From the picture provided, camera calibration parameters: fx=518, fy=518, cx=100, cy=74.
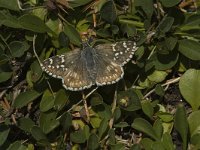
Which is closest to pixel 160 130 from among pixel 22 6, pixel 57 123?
pixel 57 123

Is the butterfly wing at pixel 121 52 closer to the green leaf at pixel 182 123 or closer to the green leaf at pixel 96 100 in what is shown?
the green leaf at pixel 96 100

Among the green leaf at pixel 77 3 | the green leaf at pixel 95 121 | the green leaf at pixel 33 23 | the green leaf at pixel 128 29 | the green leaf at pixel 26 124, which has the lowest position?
the green leaf at pixel 95 121

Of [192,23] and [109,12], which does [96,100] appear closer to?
[109,12]

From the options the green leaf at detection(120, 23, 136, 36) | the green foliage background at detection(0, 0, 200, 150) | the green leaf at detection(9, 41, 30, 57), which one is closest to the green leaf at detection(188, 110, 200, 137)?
the green foliage background at detection(0, 0, 200, 150)

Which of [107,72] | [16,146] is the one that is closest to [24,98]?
[16,146]

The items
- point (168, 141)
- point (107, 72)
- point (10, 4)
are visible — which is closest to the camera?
point (107, 72)

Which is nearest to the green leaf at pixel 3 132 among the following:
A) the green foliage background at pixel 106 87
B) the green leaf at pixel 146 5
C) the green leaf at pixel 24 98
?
the green foliage background at pixel 106 87
